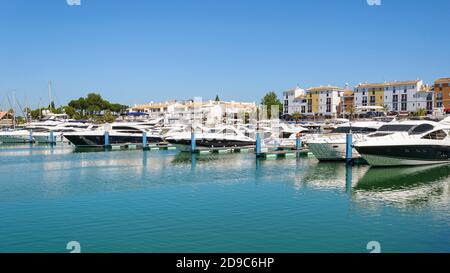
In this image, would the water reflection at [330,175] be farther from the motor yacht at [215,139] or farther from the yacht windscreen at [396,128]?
the motor yacht at [215,139]

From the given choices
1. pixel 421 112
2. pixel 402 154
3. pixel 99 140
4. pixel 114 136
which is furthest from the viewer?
pixel 421 112

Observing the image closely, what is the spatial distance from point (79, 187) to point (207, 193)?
23.2 ft

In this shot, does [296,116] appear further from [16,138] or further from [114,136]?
[16,138]

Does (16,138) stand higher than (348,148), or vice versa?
(348,148)

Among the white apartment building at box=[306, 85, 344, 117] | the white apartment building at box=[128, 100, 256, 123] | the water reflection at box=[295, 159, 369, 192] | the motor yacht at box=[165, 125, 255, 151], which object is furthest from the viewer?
the white apartment building at box=[306, 85, 344, 117]

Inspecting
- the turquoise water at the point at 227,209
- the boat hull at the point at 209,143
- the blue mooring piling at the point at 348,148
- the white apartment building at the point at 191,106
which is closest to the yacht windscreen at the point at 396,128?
the blue mooring piling at the point at 348,148

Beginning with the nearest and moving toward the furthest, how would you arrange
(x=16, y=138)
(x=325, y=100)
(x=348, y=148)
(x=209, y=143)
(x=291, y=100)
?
(x=348, y=148)
(x=209, y=143)
(x=16, y=138)
(x=325, y=100)
(x=291, y=100)

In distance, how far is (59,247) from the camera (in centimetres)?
1265

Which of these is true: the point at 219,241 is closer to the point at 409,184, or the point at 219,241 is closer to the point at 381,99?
the point at 409,184

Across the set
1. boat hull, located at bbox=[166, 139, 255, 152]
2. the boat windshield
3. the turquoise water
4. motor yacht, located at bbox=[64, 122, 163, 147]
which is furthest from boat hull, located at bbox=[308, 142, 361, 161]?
motor yacht, located at bbox=[64, 122, 163, 147]

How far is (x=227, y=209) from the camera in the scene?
1717 centimetres

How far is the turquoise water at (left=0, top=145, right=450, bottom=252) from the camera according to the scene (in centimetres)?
1291

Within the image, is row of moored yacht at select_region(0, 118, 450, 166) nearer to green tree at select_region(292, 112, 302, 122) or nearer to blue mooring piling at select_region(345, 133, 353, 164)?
blue mooring piling at select_region(345, 133, 353, 164)

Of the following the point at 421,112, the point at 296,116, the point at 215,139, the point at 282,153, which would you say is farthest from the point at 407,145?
the point at 296,116
